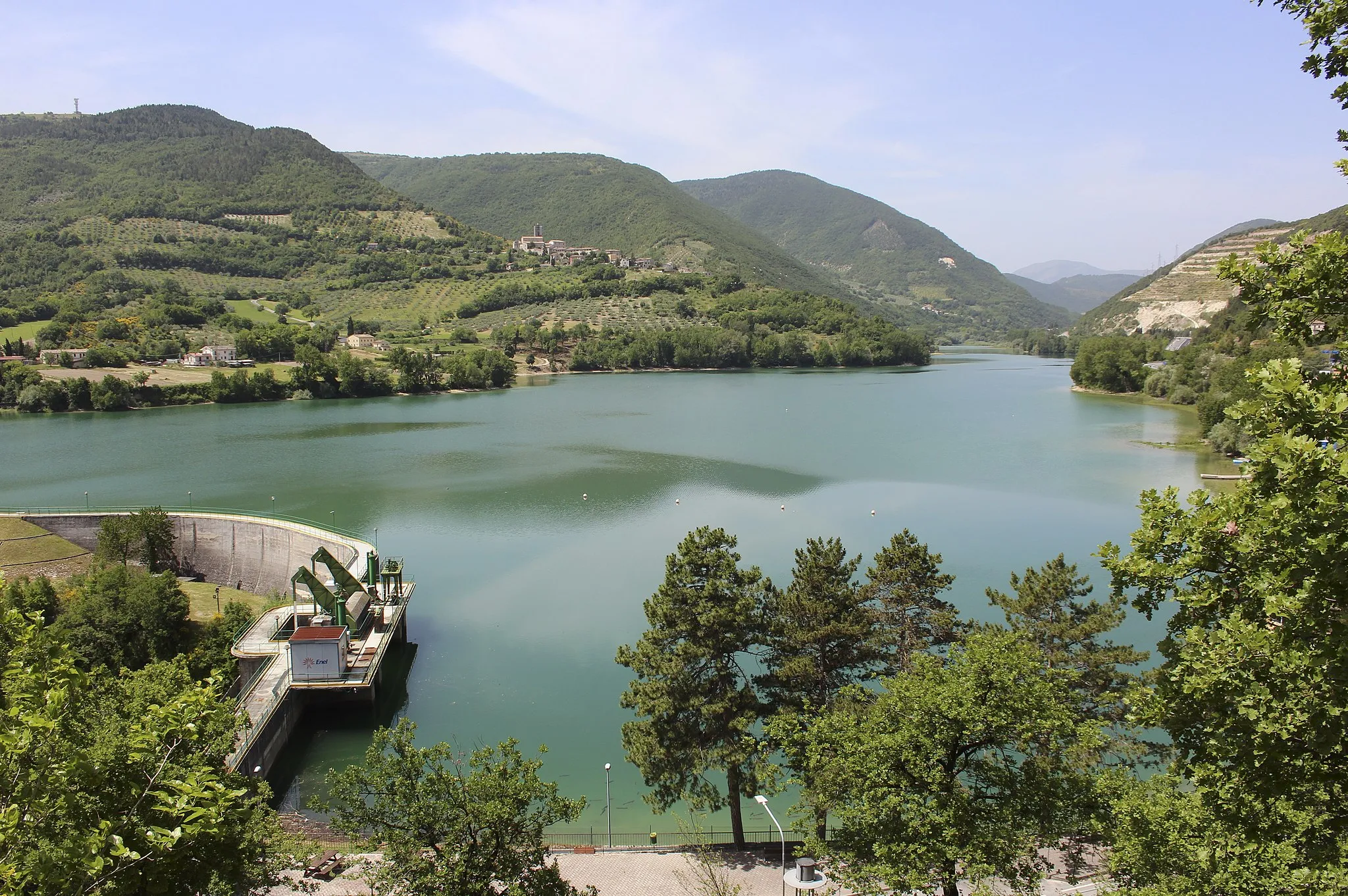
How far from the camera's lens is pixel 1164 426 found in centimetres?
7688

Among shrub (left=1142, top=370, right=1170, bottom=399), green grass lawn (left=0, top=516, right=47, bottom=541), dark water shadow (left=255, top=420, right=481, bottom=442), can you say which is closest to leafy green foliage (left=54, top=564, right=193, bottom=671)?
green grass lawn (left=0, top=516, right=47, bottom=541)

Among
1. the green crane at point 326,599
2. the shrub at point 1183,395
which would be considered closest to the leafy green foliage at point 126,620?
the green crane at point 326,599

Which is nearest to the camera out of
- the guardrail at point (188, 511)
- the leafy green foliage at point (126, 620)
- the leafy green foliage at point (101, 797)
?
the leafy green foliage at point (101, 797)

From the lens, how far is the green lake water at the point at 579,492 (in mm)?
27281

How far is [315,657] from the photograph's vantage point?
2598 centimetres

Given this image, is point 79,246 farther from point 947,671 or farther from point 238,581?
point 947,671

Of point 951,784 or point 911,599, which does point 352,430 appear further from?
point 951,784

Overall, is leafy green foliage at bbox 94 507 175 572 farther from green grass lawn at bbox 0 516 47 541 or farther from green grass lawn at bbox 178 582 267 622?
green grass lawn at bbox 0 516 47 541

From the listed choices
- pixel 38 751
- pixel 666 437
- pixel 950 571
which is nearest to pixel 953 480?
pixel 950 571

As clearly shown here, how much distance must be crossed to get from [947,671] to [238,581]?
1344 inches

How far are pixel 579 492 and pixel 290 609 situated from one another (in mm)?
23824

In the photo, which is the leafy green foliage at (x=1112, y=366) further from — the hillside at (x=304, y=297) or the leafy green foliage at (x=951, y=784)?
the leafy green foliage at (x=951, y=784)

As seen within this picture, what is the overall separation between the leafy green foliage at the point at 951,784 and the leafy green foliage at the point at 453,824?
453 cm

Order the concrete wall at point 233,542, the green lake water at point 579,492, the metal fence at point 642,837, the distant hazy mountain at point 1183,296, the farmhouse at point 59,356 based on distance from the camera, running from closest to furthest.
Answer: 1. the metal fence at point 642,837
2. the green lake water at point 579,492
3. the concrete wall at point 233,542
4. the farmhouse at point 59,356
5. the distant hazy mountain at point 1183,296
